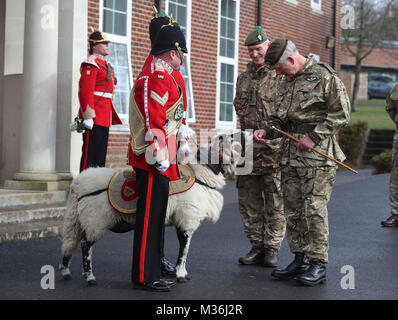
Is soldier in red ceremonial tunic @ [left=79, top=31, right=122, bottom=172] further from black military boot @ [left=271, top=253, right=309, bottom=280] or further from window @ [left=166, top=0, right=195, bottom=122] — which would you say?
window @ [left=166, top=0, right=195, bottom=122]

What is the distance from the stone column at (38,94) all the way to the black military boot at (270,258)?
4.45m

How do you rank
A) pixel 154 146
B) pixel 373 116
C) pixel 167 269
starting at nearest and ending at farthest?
1. pixel 154 146
2. pixel 167 269
3. pixel 373 116

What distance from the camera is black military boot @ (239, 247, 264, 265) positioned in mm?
7168

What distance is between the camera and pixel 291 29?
1995 cm

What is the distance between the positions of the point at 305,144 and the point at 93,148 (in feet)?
12.9

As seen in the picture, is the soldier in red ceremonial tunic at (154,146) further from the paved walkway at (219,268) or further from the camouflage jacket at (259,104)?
the camouflage jacket at (259,104)

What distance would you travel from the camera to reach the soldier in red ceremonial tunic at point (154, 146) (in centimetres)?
570

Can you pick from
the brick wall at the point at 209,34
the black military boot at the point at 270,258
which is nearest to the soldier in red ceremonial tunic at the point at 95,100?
the brick wall at the point at 209,34

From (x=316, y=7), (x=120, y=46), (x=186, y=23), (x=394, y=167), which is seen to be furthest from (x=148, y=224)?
(x=316, y=7)

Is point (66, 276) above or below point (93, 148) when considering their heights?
below

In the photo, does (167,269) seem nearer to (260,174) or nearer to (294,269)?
(294,269)

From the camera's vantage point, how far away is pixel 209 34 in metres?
15.5
